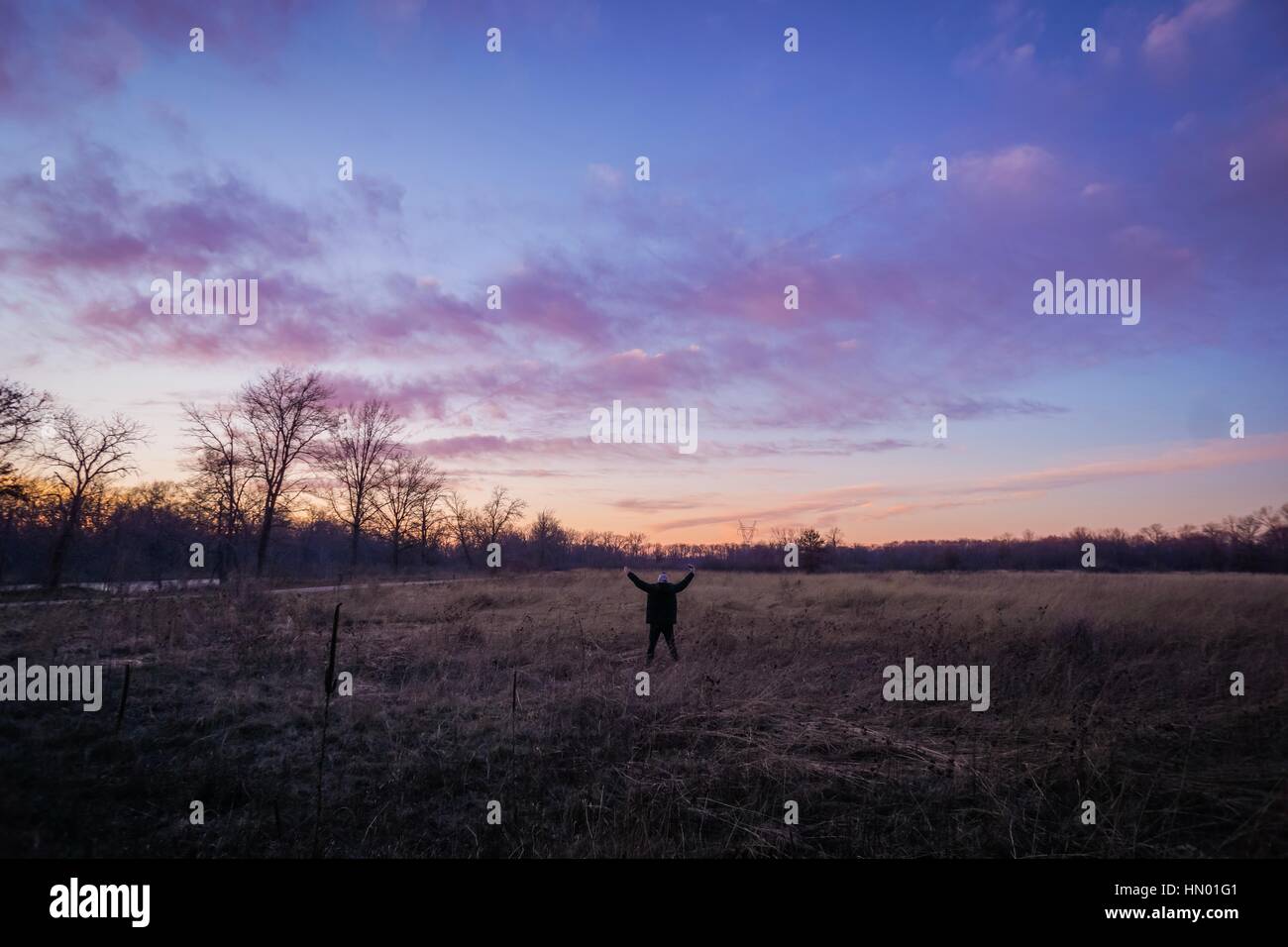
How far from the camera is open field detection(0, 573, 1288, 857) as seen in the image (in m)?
5.21

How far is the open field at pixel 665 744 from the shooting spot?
521 cm

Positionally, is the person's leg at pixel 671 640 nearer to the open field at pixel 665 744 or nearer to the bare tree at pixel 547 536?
the open field at pixel 665 744

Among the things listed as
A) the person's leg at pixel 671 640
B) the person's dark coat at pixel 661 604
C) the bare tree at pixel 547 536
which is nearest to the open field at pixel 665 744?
the person's leg at pixel 671 640

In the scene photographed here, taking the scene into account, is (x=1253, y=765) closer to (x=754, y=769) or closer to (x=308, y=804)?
(x=754, y=769)

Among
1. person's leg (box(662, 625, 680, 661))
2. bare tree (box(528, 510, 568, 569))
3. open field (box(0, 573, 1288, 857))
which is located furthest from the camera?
bare tree (box(528, 510, 568, 569))

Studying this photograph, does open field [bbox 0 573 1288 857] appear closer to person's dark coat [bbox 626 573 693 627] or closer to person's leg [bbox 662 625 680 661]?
person's leg [bbox 662 625 680 661]

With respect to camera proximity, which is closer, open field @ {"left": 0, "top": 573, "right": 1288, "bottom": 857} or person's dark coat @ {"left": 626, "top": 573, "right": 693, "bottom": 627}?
open field @ {"left": 0, "top": 573, "right": 1288, "bottom": 857}

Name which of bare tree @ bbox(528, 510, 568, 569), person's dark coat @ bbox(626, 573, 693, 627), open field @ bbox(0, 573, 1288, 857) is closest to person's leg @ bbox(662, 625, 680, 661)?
person's dark coat @ bbox(626, 573, 693, 627)

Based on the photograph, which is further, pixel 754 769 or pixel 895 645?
pixel 895 645

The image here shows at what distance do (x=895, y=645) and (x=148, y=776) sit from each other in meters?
12.5
